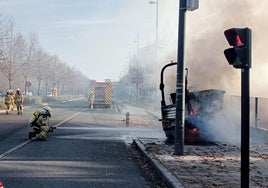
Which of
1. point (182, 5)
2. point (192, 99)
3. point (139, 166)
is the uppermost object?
point (182, 5)

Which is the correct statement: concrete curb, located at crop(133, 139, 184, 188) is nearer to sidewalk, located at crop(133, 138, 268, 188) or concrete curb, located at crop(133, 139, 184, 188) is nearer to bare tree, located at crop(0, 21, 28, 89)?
sidewalk, located at crop(133, 138, 268, 188)

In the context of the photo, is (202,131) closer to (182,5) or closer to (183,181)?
(182,5)

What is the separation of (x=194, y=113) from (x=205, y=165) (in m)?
3.71

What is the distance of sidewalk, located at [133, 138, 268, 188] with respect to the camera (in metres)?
7.48

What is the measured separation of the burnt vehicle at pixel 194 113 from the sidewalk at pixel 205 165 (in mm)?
473

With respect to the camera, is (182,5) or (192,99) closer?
(182,5)

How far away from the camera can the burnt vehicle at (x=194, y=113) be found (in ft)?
41.8

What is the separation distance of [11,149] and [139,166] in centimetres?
390

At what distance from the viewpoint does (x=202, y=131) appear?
43.4 feet

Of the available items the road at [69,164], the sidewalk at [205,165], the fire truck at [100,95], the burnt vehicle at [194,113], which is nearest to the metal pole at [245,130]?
the sidewalk at [205,165]

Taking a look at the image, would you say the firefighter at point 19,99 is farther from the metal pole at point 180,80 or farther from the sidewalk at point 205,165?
the metal pole at point 180,80

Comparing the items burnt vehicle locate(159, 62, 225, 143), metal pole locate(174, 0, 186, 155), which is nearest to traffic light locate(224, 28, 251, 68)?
metal pole locate(174, 0, 186, 155)

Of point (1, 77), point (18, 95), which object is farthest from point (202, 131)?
point (1, 77)

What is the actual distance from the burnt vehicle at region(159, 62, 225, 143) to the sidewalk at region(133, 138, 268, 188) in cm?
47
